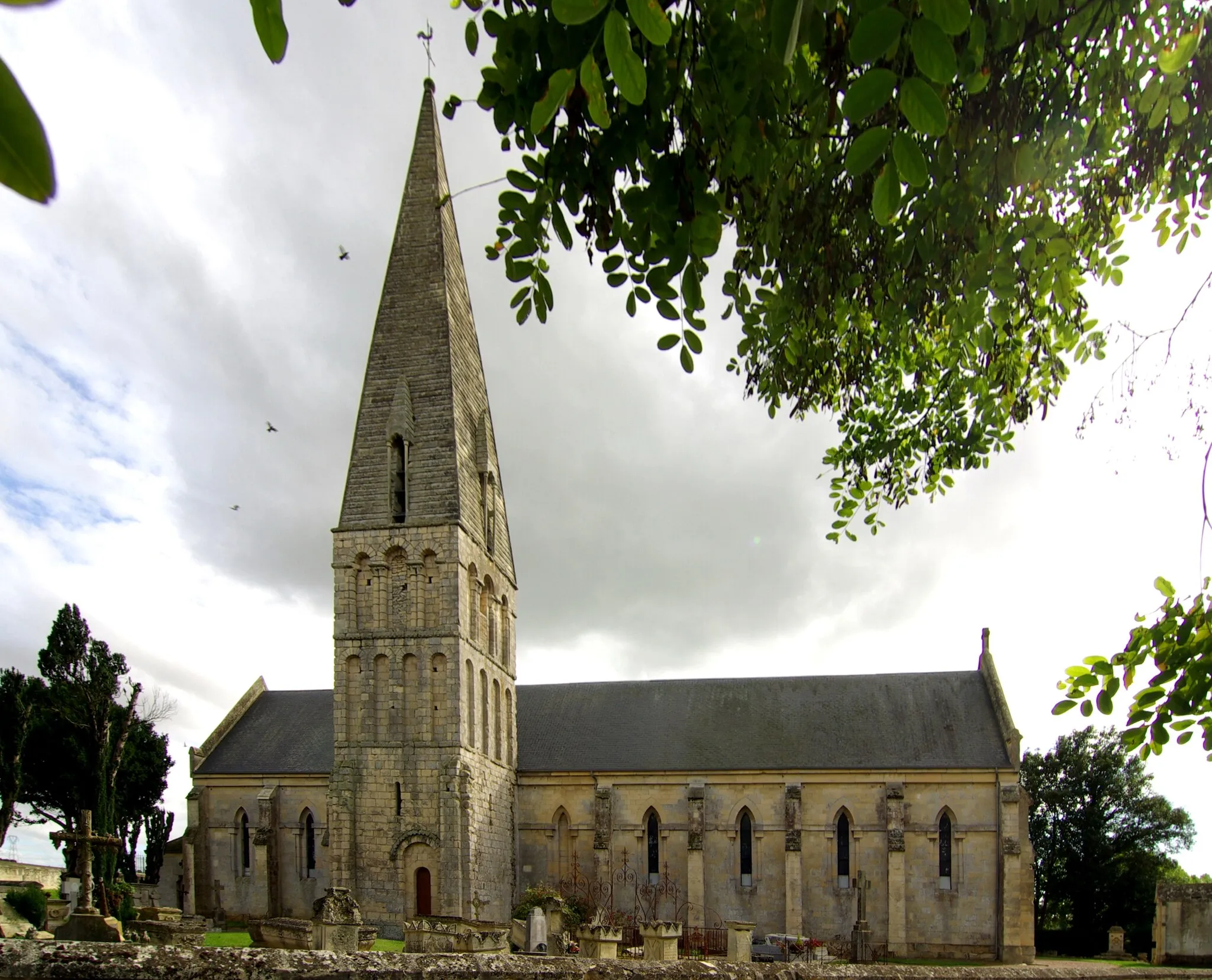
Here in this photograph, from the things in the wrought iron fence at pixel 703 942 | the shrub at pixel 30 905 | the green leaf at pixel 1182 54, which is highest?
the green leaf at pixel 1182 54

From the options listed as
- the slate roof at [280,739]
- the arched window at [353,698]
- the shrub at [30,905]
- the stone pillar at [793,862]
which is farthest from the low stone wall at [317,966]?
the slate roof at [280,739]

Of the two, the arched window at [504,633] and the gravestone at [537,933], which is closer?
the gravestone at [537,933]

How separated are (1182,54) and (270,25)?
467 centimetres

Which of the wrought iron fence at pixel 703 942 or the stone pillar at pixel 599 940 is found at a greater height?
the stone pillar at pixel 599 940

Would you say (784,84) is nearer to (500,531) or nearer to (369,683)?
(369,683)

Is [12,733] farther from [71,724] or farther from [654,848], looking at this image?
[654,848]

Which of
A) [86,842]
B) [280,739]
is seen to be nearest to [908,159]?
[86,842]

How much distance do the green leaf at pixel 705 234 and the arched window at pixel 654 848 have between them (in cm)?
3557

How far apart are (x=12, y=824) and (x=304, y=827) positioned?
50.4 feet

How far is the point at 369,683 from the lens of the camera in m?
32.1

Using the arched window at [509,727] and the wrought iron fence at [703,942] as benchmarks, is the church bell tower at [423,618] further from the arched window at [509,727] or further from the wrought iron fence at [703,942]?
the wrought iron fence at [703,942]

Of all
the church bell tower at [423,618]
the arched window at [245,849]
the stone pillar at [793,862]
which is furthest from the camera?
the arched window at [245,849]

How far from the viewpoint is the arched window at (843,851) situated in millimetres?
35781

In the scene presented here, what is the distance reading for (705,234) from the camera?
13.2ft
